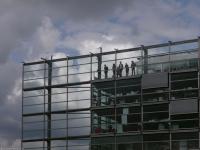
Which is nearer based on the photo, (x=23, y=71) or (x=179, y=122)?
(x=179, y=122)

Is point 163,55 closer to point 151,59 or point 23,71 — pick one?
point 151,59

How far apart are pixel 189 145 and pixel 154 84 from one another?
21.9 feet

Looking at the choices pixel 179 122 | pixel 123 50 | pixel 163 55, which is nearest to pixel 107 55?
pixel 123 50

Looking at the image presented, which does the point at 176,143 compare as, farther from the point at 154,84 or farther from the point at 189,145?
the point at 154,84

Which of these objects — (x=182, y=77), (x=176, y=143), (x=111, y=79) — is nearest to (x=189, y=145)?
(x=176, y=143)

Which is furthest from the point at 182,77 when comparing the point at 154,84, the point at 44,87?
the point at 44,87

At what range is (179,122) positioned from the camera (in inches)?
2367

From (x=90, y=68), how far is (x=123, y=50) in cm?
394

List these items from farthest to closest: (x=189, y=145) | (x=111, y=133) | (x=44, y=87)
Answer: (x=44, y=87) → (x=111, y=133) → (x=189, y=145)

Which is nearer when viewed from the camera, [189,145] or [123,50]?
[189,145]

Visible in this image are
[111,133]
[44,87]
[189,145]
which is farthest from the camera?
[44,87]

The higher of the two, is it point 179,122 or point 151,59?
point 151,59

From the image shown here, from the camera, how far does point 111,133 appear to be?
6316cm

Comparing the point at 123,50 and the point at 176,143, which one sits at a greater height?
the point at 123,50
